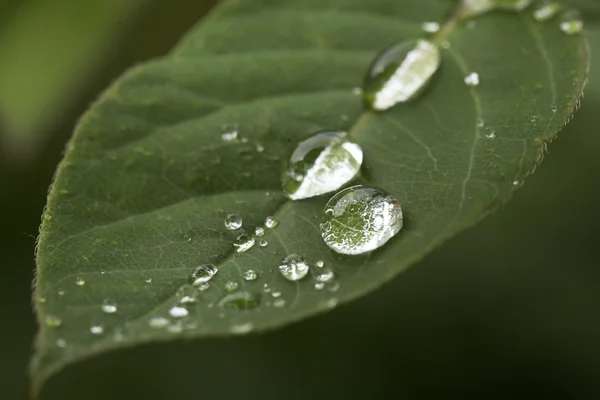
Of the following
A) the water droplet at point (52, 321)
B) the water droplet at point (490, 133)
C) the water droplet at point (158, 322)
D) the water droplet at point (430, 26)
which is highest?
the water droplet at point (430, 26)

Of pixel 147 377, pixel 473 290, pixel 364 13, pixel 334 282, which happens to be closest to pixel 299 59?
pixel 364 13

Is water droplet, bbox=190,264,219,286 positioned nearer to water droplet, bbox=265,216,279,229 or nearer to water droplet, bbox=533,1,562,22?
water droplet, bbox=265,216,279,229

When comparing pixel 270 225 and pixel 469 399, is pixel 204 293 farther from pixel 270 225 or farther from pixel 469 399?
pixel 469 399

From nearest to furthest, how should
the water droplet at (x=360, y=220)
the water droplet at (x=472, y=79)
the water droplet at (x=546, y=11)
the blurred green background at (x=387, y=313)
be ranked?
the water droplet at (x=360, y=220) → the water droplet at (x=472, y=79) → the water droplet at (x=546, y=11) → the blurred green background at (x=387, y=313)

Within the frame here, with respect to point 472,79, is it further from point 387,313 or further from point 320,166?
point 387,313

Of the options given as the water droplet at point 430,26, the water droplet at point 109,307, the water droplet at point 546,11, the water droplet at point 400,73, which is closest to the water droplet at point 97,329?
the water droplet at point 109,307

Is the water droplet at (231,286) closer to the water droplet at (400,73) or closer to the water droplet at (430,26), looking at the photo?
the water droplet at (400,73)

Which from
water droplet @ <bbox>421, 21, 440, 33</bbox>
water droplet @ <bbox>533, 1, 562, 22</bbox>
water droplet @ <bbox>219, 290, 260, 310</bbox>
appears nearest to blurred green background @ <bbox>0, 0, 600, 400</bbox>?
water droplet @ <bbox>533, 1, 562, 22</bbox>

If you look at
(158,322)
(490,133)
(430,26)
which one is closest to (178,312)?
(158,322)
